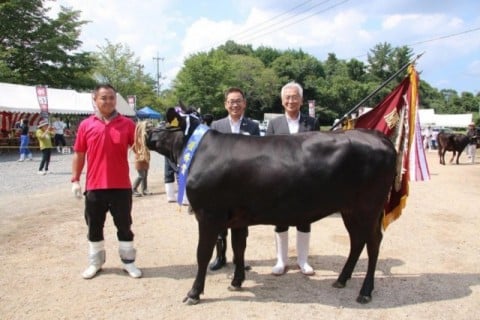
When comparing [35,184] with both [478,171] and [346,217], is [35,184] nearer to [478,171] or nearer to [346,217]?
[346,217]

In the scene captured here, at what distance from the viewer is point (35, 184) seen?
11.9 metres

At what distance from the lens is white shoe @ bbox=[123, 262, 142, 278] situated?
16.1ft

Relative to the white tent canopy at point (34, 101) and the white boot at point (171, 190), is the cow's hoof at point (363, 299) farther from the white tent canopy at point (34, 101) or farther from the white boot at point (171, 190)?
the white tent canopy at point (34, 101)

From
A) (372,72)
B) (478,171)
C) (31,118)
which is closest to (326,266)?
(478,171)

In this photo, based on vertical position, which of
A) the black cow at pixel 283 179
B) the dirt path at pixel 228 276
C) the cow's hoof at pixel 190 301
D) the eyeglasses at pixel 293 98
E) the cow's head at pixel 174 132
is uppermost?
the eyeglasses at pixel 293 98

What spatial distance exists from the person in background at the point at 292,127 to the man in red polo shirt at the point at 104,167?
5.50ft

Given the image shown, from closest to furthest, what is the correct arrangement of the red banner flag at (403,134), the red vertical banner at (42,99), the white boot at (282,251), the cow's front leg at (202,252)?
the cow's front leg at (202,252), the red banner flag at (403,134), the white boot at (282,251), the red vertical banner at (42,99)

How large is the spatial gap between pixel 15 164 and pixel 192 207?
1500cm

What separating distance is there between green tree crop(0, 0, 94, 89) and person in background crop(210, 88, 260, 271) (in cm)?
2956

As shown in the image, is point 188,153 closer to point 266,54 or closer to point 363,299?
point 363,299

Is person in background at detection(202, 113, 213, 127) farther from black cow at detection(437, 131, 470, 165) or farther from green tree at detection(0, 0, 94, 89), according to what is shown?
green tree at detection(0, 0, 94, 89)

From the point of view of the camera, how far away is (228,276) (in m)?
5.04

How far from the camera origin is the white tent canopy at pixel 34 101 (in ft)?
69.8

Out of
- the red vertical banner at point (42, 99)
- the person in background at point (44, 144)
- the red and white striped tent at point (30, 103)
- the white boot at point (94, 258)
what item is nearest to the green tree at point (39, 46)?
the red and white striped tent at point (30, 103)
